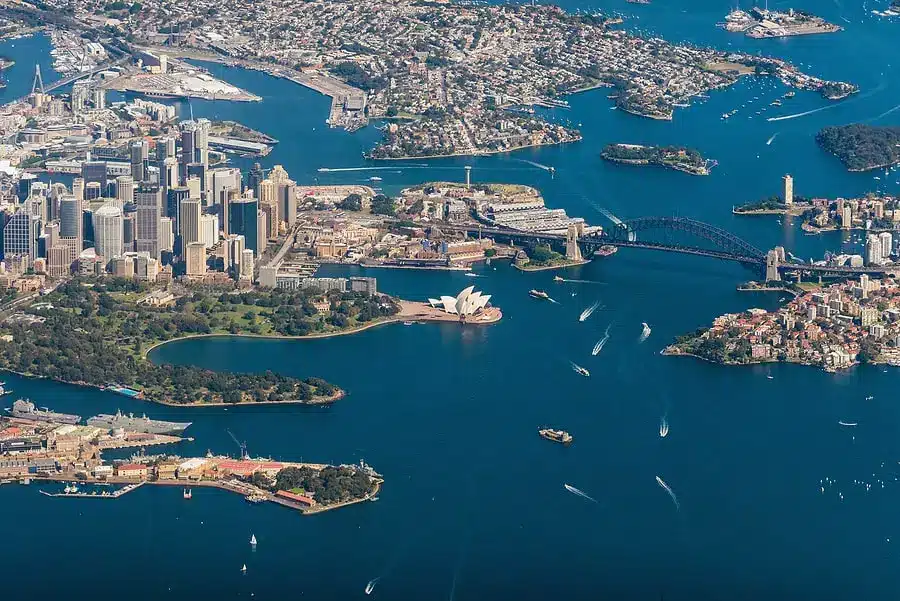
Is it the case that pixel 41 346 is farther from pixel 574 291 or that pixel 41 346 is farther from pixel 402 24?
pixel 402 24

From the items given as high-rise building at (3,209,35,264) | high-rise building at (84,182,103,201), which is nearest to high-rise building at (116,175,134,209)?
high-rise building at (84,182,103,201)

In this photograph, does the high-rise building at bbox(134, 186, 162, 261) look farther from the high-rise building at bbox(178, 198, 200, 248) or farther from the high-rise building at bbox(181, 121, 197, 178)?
the high-rise building at bbox(181, 121, 197, 178)

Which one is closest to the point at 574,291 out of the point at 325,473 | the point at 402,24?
the point at 325,473

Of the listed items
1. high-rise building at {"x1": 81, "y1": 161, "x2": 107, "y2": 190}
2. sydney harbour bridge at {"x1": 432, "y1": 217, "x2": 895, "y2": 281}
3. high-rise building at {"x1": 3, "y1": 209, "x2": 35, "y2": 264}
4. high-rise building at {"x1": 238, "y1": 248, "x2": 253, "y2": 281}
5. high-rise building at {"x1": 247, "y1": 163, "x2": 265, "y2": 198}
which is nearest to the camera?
high-rise building at {"x1": 238, "y1": 248, "x2": 253, "y2": 281}

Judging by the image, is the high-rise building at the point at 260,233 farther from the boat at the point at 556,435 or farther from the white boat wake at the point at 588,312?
the boat at the point at 556,435

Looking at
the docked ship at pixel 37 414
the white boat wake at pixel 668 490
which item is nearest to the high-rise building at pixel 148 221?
the docked ship at pixel 37 414

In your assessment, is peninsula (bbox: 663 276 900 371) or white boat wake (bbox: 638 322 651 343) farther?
white boat wake (bbox: 638 322 651 343)

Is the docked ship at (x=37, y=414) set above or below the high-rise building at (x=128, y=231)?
below
